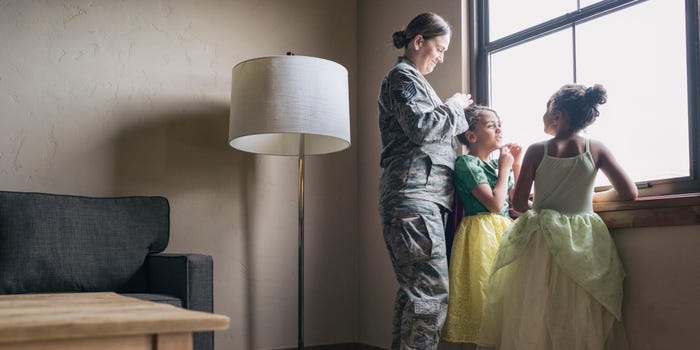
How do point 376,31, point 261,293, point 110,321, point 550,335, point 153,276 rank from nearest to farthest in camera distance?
point 110,321
point 550,335
point 153,276
point 261,293
point 376,31

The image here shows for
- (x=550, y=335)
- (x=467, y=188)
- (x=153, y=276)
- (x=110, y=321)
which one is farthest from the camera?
(x=153, y=276)

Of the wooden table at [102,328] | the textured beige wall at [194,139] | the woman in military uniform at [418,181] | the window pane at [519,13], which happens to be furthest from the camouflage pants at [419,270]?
the wooden table at [102,328]

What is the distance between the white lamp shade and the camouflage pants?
2.20ft

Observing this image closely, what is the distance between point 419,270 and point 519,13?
135 cm

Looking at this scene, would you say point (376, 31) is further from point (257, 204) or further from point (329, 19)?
point (257, 204)

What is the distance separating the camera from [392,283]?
3.60m

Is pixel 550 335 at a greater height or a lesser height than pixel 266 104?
lesser

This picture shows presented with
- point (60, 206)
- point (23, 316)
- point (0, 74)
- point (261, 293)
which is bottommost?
point (261, 293)

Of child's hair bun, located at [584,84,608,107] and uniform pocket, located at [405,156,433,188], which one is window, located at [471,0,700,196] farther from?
uniform pocket, located at [405,156,433,188]

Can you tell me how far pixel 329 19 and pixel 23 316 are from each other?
3046 millimetres

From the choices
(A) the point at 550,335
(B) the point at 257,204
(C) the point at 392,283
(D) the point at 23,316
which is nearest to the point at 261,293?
(B) the point at 257,204

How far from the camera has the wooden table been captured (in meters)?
1.02

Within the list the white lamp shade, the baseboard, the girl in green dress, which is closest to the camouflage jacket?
the girl in green dress

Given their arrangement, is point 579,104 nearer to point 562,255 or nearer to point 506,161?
point 506,161
